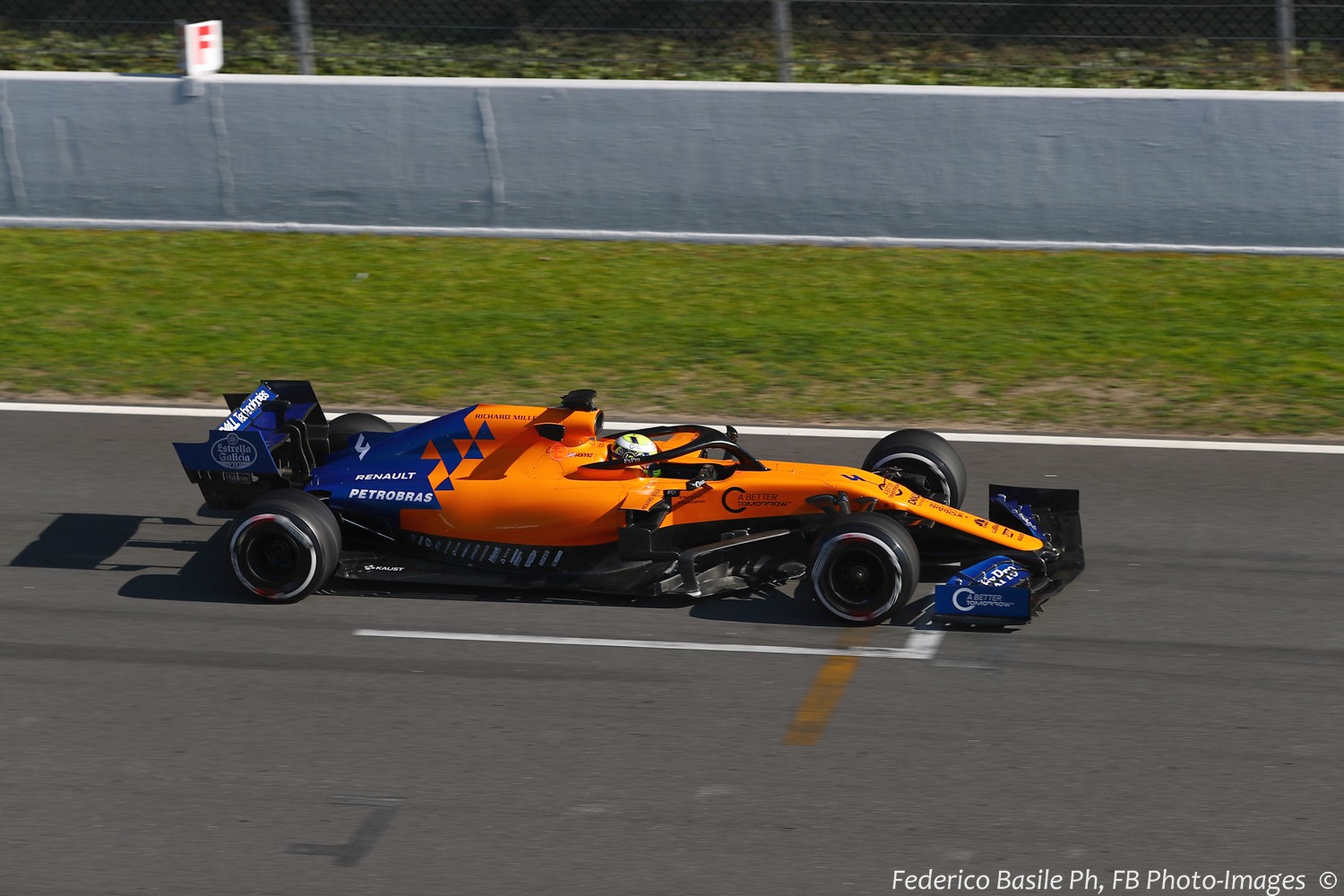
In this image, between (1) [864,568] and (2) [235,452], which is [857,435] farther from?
(2) [235,452]

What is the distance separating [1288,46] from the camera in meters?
13.4

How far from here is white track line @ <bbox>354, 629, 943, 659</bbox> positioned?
723 centimetres

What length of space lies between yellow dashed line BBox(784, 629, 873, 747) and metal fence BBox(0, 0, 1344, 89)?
7704 mm

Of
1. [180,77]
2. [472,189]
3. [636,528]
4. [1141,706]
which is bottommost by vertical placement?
[1141,706]

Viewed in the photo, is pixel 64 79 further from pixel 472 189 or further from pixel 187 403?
pixel 187 403

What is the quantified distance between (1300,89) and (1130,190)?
5.56ft

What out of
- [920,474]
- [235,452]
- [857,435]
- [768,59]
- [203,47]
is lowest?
[857,435]

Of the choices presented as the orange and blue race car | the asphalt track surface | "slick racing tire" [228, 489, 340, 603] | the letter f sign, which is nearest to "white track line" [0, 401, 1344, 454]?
the asphalt track surface

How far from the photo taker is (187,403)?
10.9 m

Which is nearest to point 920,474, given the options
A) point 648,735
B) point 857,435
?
point 857,435

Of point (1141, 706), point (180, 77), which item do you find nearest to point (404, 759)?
point (1141, 706)

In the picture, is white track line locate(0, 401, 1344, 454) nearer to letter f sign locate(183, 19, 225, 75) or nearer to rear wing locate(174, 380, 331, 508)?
rear wing locate(174, 380, 331, 508)

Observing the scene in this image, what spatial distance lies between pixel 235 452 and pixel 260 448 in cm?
14

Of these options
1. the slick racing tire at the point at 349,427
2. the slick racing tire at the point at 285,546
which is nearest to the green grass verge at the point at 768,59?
the slick racing tire at the point at 349,427
